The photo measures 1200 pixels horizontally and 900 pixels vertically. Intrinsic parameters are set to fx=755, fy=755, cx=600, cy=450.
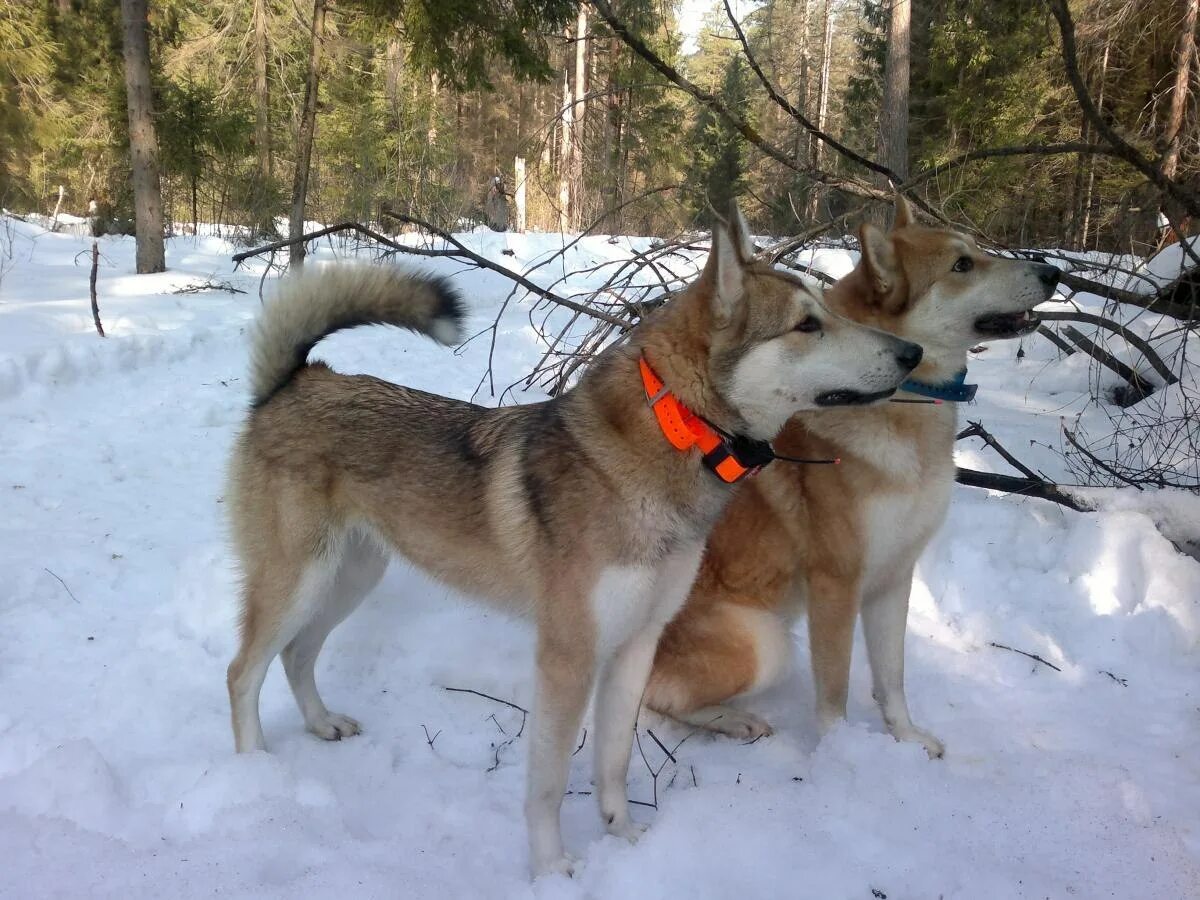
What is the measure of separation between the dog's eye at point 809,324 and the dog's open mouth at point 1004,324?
903 mm

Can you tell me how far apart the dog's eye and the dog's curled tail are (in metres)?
1.30

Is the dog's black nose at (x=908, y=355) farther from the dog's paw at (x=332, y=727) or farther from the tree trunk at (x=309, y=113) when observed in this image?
the tree trunk at (x=309, y=113)

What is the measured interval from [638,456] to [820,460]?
2.37ft

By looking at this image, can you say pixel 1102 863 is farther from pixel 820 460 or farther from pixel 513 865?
pixel 513 865

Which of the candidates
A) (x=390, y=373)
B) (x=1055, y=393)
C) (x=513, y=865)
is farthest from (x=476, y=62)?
(x=513, y=865)

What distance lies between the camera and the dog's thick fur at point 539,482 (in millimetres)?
2094

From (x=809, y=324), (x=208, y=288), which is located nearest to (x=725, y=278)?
(x=809, y=324)

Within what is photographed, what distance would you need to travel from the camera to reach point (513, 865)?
220cm

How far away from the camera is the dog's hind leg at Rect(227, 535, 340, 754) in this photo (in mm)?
2637

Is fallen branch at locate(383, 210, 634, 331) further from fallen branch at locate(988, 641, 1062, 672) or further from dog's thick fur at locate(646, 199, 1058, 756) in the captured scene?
fallen branch at locate(988, 641, 1062, 672)

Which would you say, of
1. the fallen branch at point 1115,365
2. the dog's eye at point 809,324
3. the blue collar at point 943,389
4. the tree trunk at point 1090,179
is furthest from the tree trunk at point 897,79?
the dog's eye at point 809,324

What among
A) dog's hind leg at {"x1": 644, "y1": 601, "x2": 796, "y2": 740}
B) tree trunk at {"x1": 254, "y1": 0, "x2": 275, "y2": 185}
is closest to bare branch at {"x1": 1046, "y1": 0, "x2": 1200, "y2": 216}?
dog's hind leg at {"x1": 644, "y1": 601, "x2": 796, "y2": 740}

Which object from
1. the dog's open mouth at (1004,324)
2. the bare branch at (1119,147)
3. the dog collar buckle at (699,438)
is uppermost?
the bare branch at (1119,147)

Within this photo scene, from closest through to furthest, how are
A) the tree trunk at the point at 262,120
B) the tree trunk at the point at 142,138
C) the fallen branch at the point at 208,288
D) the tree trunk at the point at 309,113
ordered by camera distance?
1. the fallen branch at the point at 208,288
2. the tree trunk at the point at 309,113
3. the tree trunk at the point at 142,138
4. the tree trunk at the point at 262,120
